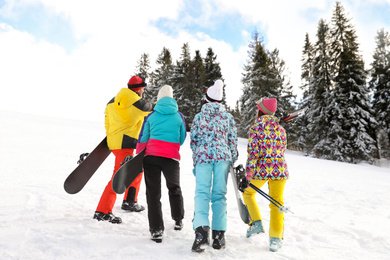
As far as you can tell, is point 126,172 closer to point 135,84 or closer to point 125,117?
point 125,117

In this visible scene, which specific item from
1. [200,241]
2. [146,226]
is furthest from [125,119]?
[200,241]

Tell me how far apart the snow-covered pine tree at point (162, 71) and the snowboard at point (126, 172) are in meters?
Answer: 31.1

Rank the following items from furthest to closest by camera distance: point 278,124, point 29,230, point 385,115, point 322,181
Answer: point 385,115 < point 322,181 < point 278,124 < point 29,230

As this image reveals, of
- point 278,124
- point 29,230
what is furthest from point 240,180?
point 29,230

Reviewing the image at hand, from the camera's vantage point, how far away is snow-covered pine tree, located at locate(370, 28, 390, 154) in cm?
2238

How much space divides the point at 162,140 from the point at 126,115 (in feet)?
3.35

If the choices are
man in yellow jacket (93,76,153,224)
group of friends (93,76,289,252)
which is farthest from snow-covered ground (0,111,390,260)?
man in yellow jacket (93,76,153,224)

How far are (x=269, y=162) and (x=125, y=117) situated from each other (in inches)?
89.5

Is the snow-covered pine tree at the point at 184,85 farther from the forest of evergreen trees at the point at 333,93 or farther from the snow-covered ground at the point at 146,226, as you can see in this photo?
the snow-covered ground at the point at 146,226

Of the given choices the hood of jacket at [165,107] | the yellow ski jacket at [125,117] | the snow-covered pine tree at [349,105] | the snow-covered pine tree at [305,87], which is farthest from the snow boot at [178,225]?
the snow-covered pine tree at [305,87]

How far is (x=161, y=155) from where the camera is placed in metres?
3.15

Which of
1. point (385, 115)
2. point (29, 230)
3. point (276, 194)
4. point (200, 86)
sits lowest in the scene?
point (29, 230)

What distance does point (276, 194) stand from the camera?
3236 millimetres

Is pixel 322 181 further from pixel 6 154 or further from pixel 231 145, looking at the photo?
pixel 6 154
